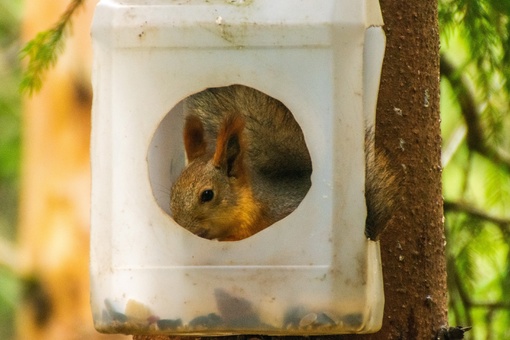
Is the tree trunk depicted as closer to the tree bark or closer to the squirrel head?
the tree bark

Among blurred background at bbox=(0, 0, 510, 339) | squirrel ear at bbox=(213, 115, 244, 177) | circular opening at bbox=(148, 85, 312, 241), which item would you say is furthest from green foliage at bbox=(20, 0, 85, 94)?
squirrel ear at bbox=(213, 115, 244, 177)

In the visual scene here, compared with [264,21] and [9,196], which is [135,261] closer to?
[264,21]

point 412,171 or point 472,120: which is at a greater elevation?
point 472,120

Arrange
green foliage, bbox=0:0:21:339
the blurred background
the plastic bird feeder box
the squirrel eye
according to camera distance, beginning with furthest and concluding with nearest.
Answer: green foliage, bbox=0:0:21:339 < the blurred background < the squirrel eye < the plastic bird feeder box

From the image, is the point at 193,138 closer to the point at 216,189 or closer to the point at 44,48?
the point at 216,189

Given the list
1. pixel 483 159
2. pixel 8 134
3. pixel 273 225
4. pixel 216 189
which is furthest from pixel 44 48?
pixel 8 134

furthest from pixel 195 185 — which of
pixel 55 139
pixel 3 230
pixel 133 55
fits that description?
pixel 3 230
